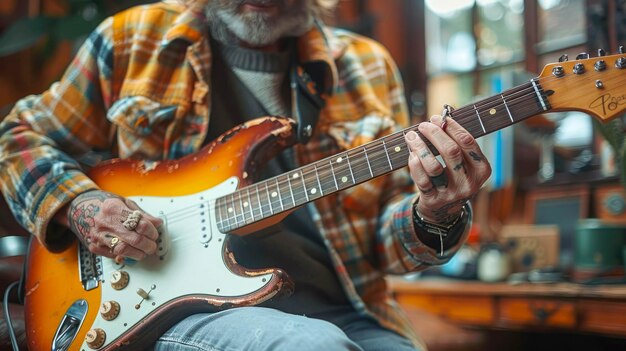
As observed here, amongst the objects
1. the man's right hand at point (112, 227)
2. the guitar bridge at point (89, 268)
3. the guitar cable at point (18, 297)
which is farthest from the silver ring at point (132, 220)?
the guitar cable at point (18, 297)

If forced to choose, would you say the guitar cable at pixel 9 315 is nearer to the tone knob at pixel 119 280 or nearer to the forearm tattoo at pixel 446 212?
the tone knob at pixel 119 280

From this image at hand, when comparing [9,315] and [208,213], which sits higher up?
[208,213]

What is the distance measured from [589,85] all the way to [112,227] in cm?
72

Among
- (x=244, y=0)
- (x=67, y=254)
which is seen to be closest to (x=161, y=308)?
(x=67, y=254)

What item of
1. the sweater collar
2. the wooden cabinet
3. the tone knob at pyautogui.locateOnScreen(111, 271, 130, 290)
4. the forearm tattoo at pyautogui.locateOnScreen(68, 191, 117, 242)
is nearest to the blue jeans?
the tone knob at pyautogui.locateOnScreen(111, 271, 130, 290)

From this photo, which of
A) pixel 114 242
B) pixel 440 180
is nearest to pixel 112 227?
pixel 114 242

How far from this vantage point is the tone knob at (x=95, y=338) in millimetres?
923

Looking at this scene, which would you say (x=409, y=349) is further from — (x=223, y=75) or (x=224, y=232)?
(x=223, y=75)

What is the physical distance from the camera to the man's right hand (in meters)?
0.95

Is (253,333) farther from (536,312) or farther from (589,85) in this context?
(536,312)

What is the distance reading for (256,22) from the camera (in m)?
1.18

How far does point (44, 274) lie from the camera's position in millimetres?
1035

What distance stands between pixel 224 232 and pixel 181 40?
16.8 inches

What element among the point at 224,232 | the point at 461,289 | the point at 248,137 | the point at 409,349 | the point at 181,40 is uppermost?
the point at 181,40
